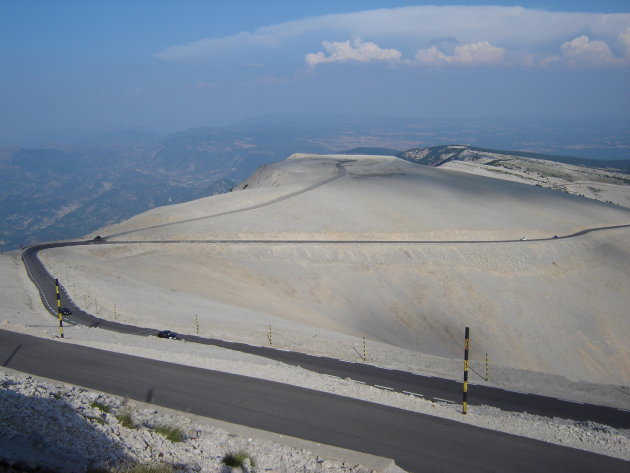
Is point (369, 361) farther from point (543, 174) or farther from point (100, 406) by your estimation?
point (543, 174)

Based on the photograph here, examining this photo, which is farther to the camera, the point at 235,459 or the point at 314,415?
the point at 314,415

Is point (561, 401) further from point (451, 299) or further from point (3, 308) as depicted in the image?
point (3, 308)

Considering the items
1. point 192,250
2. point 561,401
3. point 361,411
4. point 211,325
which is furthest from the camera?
point 192,250

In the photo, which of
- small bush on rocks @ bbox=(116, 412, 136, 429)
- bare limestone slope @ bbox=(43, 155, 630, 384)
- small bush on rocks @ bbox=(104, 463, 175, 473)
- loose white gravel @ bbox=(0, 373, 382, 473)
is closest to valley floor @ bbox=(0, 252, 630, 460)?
bare limestone slope @ bbox=(43, 155, 630, 384)

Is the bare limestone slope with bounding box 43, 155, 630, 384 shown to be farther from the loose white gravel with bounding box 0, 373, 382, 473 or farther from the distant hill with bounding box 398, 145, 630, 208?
the distant hill with bounding box 398, 145, 630, 208

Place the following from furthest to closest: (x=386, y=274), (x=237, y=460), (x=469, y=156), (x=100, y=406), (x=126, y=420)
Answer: (x=469, y=156), (x=386, y=274), (x=100, y=406), (x=126, y=420), (x=237, y=460)

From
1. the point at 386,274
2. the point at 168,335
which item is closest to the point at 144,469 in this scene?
the point at 168,335

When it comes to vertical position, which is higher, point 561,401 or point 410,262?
point 561,401

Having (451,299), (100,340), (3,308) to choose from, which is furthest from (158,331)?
(451,299)
